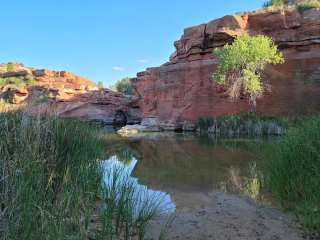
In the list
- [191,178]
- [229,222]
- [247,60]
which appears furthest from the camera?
[247,60]

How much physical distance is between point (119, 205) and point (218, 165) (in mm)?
6925

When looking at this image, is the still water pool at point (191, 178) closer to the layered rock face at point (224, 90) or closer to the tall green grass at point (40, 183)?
the tall green grass at point (40, 183)

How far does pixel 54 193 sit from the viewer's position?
4215 mm

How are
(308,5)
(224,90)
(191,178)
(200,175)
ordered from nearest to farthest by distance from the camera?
1. (191,178)
2. (200,175)
3. (308,5)
4. (224,90)

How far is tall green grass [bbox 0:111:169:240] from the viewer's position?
2.63 meters

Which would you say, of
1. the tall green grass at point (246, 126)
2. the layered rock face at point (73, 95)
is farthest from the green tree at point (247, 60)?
the layered rock face at point (73, 95)

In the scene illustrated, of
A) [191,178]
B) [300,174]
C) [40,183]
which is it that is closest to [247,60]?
[191,178]

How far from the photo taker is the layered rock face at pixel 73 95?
4706 centimetres

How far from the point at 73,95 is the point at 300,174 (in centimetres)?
4814

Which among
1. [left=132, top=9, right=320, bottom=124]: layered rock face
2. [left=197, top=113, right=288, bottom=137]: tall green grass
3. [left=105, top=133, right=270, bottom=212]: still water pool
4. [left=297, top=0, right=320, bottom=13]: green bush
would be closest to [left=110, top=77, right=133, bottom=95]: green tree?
[left=132, top=9, right=320, bottom=124]: layered rock face

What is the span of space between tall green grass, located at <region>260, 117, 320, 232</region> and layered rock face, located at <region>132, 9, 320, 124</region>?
86.5 feet

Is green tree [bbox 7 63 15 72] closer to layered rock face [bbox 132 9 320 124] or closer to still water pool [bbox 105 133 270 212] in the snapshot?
layered rock face [bbox 132 9 320 124]

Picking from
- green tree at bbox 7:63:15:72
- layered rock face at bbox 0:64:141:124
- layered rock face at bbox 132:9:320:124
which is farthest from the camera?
green tree at bbox 7:63:15:72

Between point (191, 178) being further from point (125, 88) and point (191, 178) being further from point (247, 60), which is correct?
point (125, 88)
